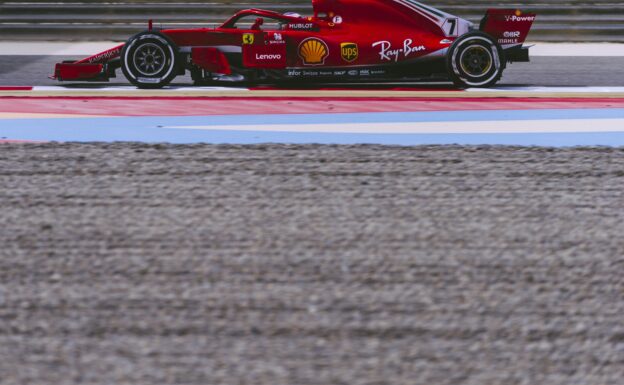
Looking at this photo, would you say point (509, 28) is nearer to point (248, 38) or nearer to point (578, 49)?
point (248, 38)

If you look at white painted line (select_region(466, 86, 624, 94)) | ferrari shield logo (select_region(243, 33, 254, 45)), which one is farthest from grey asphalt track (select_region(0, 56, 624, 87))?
ferrari shield logo (select_region(243, 33, 254, 45))

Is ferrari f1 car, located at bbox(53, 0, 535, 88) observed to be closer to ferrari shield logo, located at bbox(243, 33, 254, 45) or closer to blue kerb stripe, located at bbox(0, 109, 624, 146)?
ferrari shield logo, located at bbox(243, 33, 254, 45)

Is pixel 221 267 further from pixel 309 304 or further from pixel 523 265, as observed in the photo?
pixel 523 265

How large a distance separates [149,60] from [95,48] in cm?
535

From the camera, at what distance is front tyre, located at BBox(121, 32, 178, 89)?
28.6 ft

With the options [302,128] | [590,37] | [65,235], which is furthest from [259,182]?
[590,37]

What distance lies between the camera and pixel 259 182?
14.9 feet

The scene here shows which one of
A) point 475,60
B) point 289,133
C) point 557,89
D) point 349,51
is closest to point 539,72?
point 557,89

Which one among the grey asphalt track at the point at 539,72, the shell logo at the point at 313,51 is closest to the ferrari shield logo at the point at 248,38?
the shell logo at the point at 313,51

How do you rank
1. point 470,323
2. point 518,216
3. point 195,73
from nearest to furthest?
point 470,323, point 518,216, point 195,73

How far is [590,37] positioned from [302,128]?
8994mm

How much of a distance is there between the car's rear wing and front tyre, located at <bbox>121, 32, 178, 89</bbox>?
9.31 feet

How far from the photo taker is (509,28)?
349 inches

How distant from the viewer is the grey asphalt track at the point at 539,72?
374 inches
